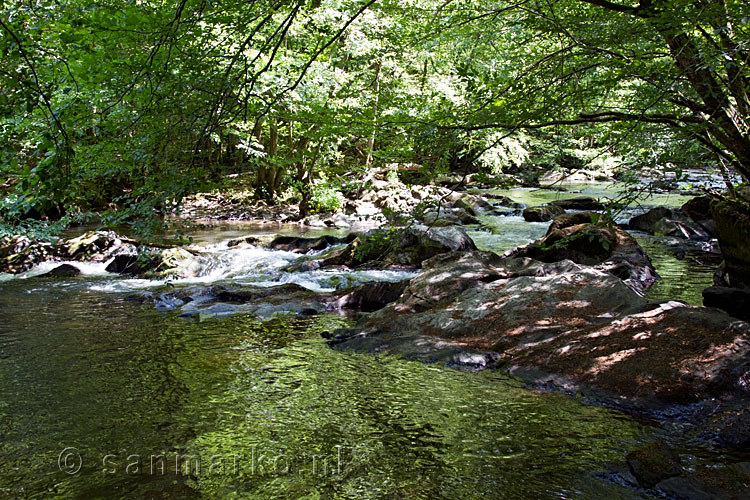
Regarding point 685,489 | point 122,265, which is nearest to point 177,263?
point 122,265

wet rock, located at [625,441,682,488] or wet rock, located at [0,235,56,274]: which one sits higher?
wet rock, located at [0,235,56,274]

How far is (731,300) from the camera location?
6.83 metres

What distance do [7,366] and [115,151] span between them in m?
3.82

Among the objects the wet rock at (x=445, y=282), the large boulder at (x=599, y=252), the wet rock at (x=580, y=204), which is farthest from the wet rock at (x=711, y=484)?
the wet rock at (x=580, y=204)

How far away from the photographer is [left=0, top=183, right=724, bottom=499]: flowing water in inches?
150

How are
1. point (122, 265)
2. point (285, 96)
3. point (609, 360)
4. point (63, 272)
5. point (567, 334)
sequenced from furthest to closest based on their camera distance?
point (122, 265) < point (63, 272) < point (567, 334) < point (609, 360) < point (285, 96)

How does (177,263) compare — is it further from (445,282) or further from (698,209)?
(698,209)

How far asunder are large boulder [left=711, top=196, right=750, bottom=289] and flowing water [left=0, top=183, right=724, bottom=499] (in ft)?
15.0

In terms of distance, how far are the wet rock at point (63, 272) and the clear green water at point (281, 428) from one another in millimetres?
6137

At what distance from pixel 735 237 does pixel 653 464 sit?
220 inches

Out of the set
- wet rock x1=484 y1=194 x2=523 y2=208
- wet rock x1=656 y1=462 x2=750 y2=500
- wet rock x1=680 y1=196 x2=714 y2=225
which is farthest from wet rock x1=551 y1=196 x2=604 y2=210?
wet rock x1=656 y1=462 x2=750 y2=500

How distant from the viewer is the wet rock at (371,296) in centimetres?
982

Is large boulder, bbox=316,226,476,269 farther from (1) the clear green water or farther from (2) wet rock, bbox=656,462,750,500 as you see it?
(2) wet rock, bbox=656,462,750,500

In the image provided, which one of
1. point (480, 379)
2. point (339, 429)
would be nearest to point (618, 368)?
point (480, 379)
